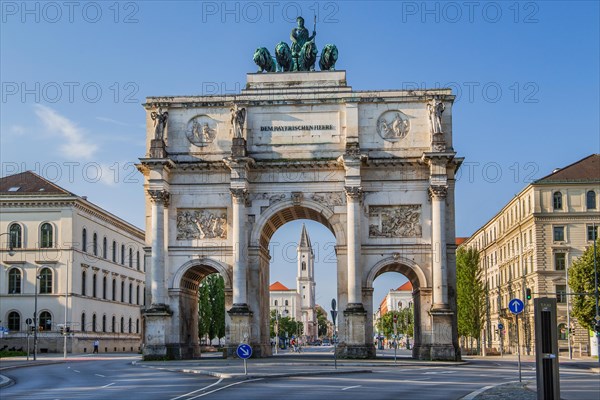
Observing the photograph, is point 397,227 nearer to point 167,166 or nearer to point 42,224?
point 167,166

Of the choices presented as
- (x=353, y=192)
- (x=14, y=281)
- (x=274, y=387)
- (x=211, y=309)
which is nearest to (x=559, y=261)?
(x=353, y=192)

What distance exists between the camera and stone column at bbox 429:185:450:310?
162ft

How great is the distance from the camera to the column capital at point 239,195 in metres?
50.3

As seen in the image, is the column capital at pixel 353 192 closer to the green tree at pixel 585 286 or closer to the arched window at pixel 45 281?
the green tree at pixel 585 286

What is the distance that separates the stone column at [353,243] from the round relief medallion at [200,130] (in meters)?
9.11

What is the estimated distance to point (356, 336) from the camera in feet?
159

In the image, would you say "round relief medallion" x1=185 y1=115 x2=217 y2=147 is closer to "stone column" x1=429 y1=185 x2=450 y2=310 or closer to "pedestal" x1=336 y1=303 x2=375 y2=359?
"pedestal" x1=336 y1=303 x2=375 y2=359

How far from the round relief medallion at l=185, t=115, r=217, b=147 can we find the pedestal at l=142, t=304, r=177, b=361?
10.0 m

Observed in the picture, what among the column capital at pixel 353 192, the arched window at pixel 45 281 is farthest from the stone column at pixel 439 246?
the arched window at pixel 45 281

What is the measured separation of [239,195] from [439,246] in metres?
11.8

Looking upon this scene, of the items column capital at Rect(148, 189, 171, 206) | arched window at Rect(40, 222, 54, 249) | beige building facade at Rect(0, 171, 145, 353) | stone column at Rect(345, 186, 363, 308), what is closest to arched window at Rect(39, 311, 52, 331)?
beige building facade at Rect(0, 171, 145, 353)

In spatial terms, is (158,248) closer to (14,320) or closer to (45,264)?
(45,264)

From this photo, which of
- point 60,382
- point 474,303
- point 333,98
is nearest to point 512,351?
point 474,303

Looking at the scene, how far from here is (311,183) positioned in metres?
51.4
